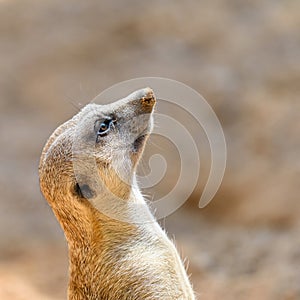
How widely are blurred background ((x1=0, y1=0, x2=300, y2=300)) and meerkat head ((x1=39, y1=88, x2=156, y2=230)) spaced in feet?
6.56

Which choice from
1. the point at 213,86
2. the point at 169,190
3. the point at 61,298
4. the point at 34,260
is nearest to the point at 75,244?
the point at 61,298

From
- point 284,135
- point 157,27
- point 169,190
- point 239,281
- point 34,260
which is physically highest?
point 157,27

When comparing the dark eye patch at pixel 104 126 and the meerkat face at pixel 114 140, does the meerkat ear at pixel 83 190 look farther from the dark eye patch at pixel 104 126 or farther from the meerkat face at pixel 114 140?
the dark eye patch at pixel 104 126

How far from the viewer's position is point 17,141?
19.4 feet

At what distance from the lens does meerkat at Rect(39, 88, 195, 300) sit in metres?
2.61

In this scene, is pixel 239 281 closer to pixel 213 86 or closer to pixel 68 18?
pixel 213 86

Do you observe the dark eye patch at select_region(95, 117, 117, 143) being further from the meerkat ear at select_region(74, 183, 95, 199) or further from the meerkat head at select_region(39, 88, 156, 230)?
the meerkat ear at select_region(74, 183, 95, 199)

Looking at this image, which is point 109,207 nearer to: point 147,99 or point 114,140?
point 114,140

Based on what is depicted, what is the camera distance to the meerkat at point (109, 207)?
261cm

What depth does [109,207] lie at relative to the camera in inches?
105

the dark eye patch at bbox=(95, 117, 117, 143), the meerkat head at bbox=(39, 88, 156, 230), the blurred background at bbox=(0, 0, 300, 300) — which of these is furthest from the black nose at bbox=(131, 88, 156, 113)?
the blurred background at bbox=(0, 0, 300, 300)

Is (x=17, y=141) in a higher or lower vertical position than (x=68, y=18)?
lower

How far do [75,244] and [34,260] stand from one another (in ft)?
7.69

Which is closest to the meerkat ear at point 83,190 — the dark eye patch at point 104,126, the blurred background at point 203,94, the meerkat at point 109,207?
the meerkat at point 109,207
